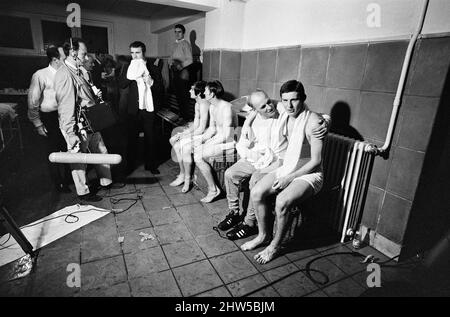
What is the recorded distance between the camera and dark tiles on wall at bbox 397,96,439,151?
2289 millimetres

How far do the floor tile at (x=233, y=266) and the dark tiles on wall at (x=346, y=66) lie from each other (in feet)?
7.21

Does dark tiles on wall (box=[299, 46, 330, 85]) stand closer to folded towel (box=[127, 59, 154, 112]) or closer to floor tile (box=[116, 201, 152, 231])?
folded towel (box=[127, 59, 154, 112])

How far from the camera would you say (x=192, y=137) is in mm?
4117

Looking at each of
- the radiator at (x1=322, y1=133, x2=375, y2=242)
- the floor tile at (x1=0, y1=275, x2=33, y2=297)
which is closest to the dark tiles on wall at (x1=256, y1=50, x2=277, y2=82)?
the radiator at (x1=322, y1=133, x2=375, y2=242)

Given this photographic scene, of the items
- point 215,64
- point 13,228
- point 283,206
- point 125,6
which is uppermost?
point 125,6

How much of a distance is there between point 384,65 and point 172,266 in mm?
2810

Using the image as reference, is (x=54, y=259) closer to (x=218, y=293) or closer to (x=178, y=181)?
(x=218, y=293)

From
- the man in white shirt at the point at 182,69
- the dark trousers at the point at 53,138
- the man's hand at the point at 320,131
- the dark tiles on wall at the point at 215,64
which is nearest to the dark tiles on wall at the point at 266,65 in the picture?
the dark tiles on wall at the point at 215,64

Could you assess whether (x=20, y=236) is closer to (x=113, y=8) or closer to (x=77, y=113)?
(x=77, y=113)

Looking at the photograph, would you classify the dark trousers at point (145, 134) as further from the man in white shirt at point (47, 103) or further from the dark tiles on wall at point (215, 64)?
the dark tiles on wall at point (215, 64)

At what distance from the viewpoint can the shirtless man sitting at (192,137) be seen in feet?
12.9

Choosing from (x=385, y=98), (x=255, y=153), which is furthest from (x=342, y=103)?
(x=255, y=153)
